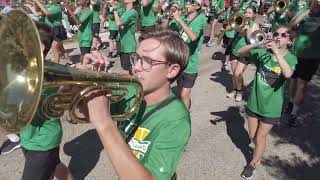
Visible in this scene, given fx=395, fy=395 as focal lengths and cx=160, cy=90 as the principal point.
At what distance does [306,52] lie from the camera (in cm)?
661

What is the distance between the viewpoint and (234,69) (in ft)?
24.9

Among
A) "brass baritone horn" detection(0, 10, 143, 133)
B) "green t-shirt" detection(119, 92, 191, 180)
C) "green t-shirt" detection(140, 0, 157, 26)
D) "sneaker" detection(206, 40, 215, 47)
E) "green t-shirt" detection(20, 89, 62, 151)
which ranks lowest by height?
"sneaker" detection(206, 40, 215, 47)

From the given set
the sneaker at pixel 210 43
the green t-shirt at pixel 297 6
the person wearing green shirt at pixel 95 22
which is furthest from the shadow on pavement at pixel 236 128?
the sneaker at pixel 210 43

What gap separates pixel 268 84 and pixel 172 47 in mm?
2466

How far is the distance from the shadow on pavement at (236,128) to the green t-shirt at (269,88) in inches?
36.8

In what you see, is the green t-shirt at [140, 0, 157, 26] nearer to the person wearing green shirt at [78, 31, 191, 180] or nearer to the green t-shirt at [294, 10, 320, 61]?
the green t-shirt at [294, 10, 320, 61]

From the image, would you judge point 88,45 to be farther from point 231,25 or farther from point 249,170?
point 249,170

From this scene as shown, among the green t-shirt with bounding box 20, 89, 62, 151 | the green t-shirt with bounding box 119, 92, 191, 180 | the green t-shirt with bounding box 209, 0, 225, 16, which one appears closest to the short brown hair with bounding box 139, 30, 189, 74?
the green t-shirt with bounding box 119, 92, 191, 180

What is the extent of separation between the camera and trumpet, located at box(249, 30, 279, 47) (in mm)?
4480

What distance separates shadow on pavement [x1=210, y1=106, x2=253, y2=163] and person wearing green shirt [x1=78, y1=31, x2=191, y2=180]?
3082 mm

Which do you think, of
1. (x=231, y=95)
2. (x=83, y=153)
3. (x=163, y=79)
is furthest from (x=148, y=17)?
(x=163, y=79)

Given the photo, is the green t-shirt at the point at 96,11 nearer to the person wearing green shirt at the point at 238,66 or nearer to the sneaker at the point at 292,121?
the person wearing green shirt at the point at 238,66

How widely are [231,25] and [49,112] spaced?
17.5 ft

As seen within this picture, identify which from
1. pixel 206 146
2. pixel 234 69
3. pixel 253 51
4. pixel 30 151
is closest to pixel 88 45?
pixel 234 69
